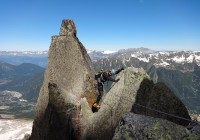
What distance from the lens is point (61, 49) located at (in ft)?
105

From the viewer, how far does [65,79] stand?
1186 inches

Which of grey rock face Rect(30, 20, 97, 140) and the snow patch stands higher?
grey rock face Rect(30, 20, 97, 140)

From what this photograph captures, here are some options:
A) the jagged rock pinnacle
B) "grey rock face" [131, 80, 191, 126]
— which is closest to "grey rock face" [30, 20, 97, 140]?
the jagged rock pinnacle

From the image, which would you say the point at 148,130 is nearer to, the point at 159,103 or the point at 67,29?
the point at 159,103

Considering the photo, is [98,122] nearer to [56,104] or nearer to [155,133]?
[56,104]

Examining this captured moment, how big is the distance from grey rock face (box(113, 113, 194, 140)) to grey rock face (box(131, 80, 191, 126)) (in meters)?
7.37

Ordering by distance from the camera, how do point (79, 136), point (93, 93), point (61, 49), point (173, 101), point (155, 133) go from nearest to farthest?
1. point (155, 133)
2. point (173, 101)
3. point (79, 136)
4. point (93, 93)
5. point (61, 49)

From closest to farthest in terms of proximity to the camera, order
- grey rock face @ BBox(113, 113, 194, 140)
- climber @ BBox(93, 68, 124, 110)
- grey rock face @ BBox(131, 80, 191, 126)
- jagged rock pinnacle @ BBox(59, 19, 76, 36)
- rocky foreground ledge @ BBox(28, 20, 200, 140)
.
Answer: grey rock face @ BBox(113, 113, 194, 140) → grey rock face @ BBox(131, 80, 191, 126) → rocky foreground ledge @ BBox(28, 20, 200, 140) → climber @ BBox(93, 68, 124, 110) → jagged rock pinnacle @ BBox(59, 19, 76, 36)

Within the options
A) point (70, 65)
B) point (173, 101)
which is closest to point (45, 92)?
point (70, 65)

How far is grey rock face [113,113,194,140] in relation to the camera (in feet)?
42.4

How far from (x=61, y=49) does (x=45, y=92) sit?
5.77 meters

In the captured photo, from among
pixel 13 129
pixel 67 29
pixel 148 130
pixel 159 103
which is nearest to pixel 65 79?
pixel 67 29

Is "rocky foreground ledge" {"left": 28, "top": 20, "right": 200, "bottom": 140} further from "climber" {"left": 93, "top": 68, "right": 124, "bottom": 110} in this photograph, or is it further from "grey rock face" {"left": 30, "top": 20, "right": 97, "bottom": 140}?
"climber" {"left": 93, "top": 68, "right": 124, "bottom": 110}

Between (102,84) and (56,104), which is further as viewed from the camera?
(102,84)
